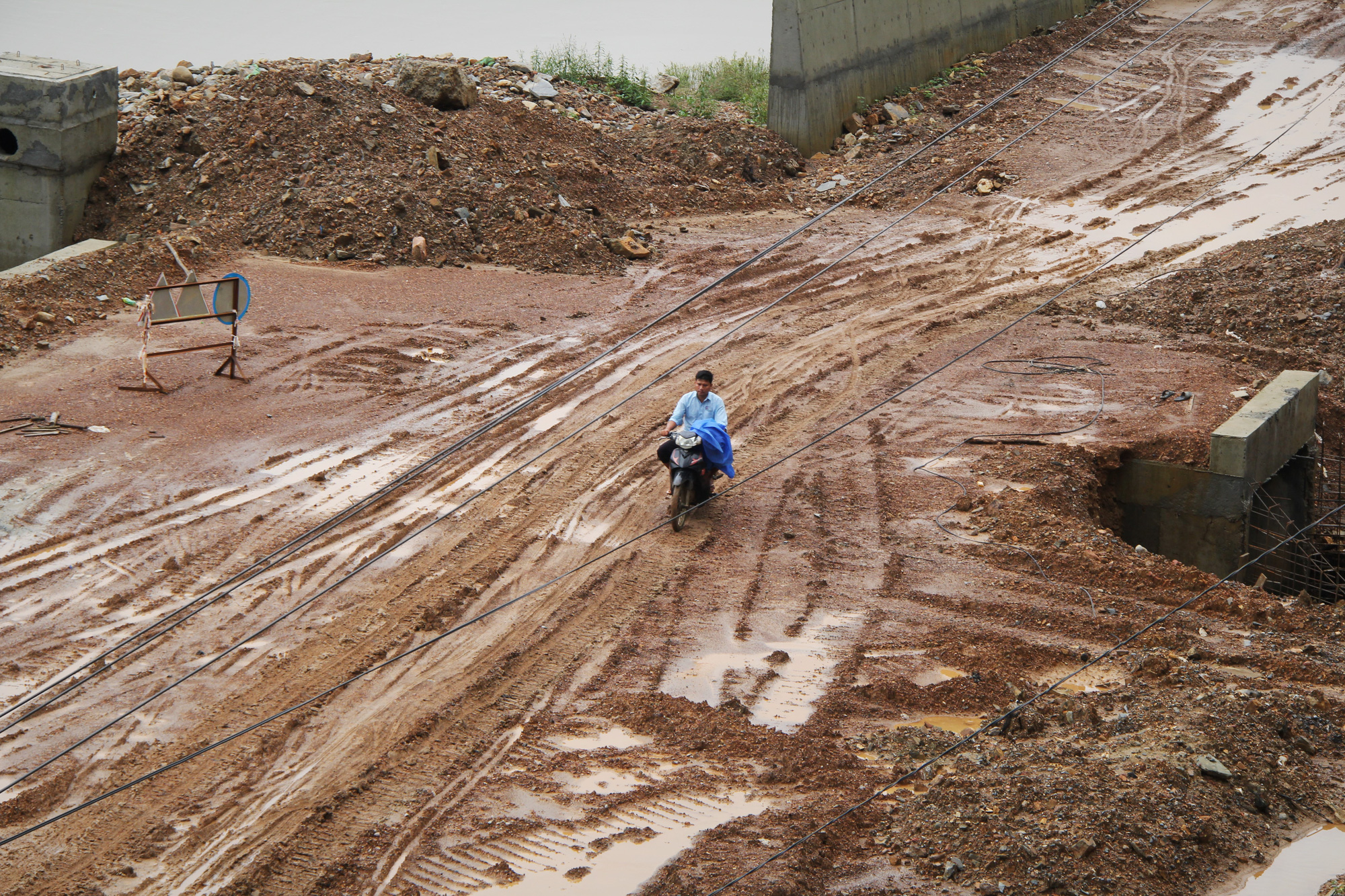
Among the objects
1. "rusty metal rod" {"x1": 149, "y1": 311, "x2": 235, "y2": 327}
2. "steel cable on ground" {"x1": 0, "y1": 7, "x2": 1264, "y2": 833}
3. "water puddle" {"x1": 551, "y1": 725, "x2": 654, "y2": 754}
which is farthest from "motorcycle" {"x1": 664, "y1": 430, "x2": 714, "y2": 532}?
"rusty metal rod" {"x1": 149, "y1": 311, "x2": 235, "y2": 327}

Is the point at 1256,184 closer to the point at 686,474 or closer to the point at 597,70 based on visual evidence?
the point at 597,70

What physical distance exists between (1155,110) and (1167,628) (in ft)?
55.9

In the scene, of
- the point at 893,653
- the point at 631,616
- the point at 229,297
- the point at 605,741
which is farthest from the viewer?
the point at 229,297

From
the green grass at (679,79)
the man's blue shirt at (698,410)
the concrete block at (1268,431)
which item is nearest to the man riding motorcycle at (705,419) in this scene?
the man's blue shirt at (698,410)

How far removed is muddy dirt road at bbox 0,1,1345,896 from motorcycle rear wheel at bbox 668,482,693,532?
0.59 ft

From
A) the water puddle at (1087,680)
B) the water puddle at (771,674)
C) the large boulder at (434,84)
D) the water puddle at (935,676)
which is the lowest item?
the water puddle at (771,674)

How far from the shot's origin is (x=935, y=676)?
338 inches

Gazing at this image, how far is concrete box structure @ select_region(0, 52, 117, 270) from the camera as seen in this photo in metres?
18.0

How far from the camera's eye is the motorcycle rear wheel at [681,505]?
10699mm

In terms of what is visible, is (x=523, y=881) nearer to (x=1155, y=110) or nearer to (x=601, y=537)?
(x=601, y=537)

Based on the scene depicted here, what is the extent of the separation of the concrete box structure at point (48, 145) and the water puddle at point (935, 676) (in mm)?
16612

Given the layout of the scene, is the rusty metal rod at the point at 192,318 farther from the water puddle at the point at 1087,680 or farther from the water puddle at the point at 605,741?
the water puddle at the point at 1087,680

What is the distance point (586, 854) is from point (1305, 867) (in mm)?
4255

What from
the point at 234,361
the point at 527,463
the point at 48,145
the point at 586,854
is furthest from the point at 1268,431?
the point at 48,145
